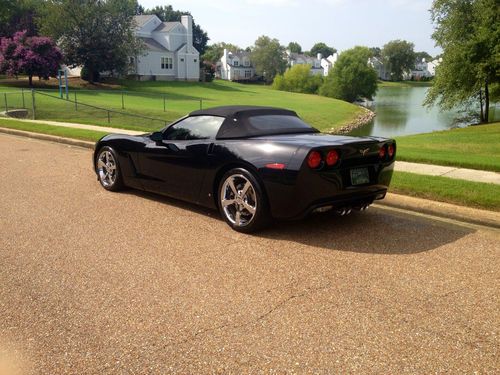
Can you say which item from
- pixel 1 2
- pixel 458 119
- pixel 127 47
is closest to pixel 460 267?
pixel 458 119

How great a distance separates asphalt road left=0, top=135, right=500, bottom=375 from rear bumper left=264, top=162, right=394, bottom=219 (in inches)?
14.0

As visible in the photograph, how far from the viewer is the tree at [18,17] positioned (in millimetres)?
57969

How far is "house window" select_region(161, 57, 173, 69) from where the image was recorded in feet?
249

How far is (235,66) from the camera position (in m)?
131

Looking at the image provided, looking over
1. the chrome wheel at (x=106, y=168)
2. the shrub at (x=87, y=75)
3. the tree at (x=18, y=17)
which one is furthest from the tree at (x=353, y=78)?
the chrome wheel at (x=106, y=168)

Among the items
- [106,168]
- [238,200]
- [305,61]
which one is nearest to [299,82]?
[305,61]

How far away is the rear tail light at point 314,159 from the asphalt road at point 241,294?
800 mm

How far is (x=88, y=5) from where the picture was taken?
55312 mm

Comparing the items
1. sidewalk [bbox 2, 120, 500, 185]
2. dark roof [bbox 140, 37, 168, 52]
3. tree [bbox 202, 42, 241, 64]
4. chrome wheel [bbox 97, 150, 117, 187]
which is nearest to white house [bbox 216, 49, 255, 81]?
tree [bbox 202, 42, 241, 64]

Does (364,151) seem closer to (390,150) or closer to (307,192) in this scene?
(390,150)

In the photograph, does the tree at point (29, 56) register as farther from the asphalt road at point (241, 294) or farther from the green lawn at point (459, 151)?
the asphalt road at point (241, 294)

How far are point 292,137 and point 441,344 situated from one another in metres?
2.98

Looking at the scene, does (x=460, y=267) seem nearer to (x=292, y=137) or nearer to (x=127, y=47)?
(x=292, y=137)

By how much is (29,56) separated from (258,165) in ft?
159
